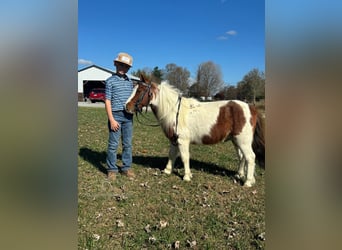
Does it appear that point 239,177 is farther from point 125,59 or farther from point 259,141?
point 125,59

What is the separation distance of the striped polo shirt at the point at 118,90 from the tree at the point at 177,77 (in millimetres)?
572

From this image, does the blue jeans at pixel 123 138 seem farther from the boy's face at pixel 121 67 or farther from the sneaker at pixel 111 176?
the boy's face at pixel 121 67

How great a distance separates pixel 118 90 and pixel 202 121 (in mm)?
1281

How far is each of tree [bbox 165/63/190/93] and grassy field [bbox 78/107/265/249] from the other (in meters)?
1.37

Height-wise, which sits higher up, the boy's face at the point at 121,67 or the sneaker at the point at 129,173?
the boy's face at the point at 121,67

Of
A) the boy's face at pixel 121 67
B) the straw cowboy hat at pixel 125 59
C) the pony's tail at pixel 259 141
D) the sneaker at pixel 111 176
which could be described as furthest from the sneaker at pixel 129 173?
the pony's tail at pixel 259 141

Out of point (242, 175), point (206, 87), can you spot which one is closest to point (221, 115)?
point (242, 175)

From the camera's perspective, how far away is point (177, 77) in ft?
12.8

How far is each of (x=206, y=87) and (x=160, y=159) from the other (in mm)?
2723

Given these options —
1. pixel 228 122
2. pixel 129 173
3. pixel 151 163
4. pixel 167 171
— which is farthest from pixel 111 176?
pixel 228 122

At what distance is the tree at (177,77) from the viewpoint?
143 inches
